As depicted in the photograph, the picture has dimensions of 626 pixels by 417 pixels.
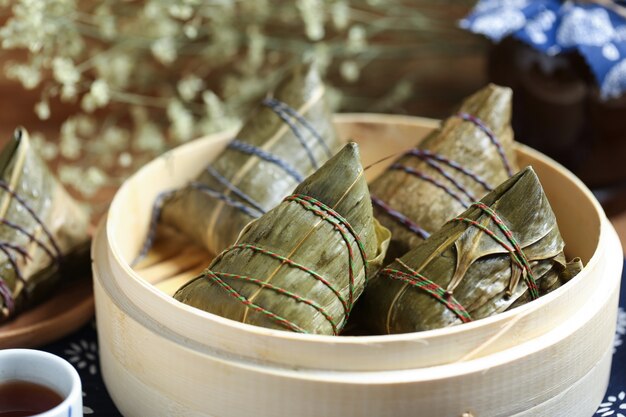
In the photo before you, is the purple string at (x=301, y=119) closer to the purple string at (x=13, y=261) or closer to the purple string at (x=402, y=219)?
the purple string at (x=402, y=219)

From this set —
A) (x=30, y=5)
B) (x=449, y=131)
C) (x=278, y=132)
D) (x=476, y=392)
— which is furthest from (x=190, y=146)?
(x=476, y=392)

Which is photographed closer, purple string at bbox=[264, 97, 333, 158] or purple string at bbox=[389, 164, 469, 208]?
purple string at bbox=[389, 164, 469, 208]

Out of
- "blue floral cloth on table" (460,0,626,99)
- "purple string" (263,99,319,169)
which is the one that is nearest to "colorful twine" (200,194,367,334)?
"purple string" (263,99,319,169)

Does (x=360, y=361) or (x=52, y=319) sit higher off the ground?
(x=360, y=361)

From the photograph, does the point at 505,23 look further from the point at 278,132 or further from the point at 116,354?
the point at 116,354

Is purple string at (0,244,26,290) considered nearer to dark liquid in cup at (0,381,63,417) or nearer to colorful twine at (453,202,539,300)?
dark liquid in cup at (0,381,63,417)

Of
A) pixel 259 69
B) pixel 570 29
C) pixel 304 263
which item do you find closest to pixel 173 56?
pixel 259 69

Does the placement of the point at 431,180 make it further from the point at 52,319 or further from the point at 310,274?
the point at 52,319

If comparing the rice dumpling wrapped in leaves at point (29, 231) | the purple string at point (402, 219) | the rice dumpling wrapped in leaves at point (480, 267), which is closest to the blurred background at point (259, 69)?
the rice dumpling wrapped in leaves at point (29, 231)
